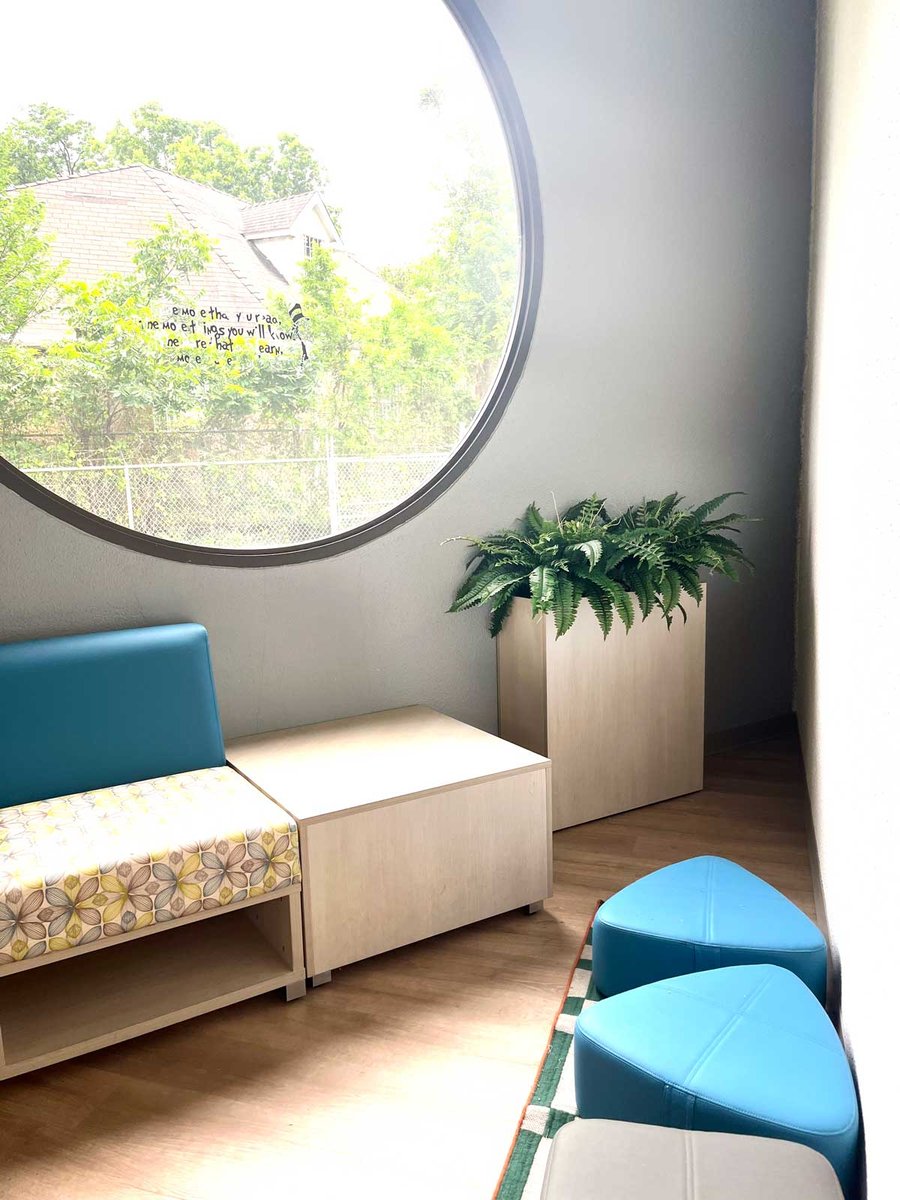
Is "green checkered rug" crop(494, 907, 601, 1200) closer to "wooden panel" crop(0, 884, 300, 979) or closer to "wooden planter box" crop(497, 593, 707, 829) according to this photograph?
"wooden panel" crop(0, 884, 300, 979)

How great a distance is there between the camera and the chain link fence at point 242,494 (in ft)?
Result: 7.70

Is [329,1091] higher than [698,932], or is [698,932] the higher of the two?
[698,932]

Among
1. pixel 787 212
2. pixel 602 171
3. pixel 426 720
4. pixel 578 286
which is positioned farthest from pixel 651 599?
pixel 787 212

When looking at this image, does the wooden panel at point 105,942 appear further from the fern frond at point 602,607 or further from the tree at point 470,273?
the tree at point 470,273

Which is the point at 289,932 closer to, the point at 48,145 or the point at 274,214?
the point at 48,145

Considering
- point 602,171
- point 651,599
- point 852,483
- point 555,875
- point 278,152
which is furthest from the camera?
point 278,152

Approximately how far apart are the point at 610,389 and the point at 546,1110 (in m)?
2.03

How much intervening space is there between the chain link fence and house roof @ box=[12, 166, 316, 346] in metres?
0.45

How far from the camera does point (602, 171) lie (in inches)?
108

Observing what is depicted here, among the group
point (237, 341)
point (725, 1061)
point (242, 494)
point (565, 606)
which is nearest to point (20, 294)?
point (237, 341)

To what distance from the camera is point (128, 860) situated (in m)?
1.65

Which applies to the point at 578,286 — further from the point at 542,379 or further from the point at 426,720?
the point at 426,720

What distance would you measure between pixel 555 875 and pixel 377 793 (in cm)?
64

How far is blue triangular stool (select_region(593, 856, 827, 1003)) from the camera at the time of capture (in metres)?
1.60
